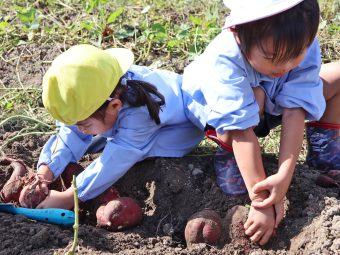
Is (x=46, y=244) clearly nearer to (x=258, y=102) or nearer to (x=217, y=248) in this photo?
(x=217, y=248)

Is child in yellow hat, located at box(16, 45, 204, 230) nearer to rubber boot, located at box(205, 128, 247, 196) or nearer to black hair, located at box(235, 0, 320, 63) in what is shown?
rubber boot, located at box(205, 128, 247, 196)

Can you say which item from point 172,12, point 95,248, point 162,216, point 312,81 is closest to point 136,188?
point 162,216

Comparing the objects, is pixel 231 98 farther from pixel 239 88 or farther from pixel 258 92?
pixel 258 92

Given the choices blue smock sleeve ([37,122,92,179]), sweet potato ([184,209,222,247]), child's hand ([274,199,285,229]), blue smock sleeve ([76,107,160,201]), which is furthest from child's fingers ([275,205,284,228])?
blue smock sleeve ([37,122,92,179])

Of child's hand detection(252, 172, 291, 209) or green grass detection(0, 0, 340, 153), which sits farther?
green grass detection(0, 0, 340, 153)

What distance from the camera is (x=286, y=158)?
7.54 feet

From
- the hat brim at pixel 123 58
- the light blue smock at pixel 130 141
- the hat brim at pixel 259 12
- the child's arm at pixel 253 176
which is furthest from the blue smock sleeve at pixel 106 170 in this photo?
the hat brim at pixel 259 12

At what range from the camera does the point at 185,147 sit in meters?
2.64

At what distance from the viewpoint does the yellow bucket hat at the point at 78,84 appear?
2229 mm

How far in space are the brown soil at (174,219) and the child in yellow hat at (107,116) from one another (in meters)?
0.10

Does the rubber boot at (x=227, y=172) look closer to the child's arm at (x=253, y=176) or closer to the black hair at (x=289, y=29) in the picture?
the child's arm at (x=253, y=176)

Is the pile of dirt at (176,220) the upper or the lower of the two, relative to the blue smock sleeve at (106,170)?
lower

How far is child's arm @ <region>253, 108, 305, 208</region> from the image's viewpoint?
2.23 m

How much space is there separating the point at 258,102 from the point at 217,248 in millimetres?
530
